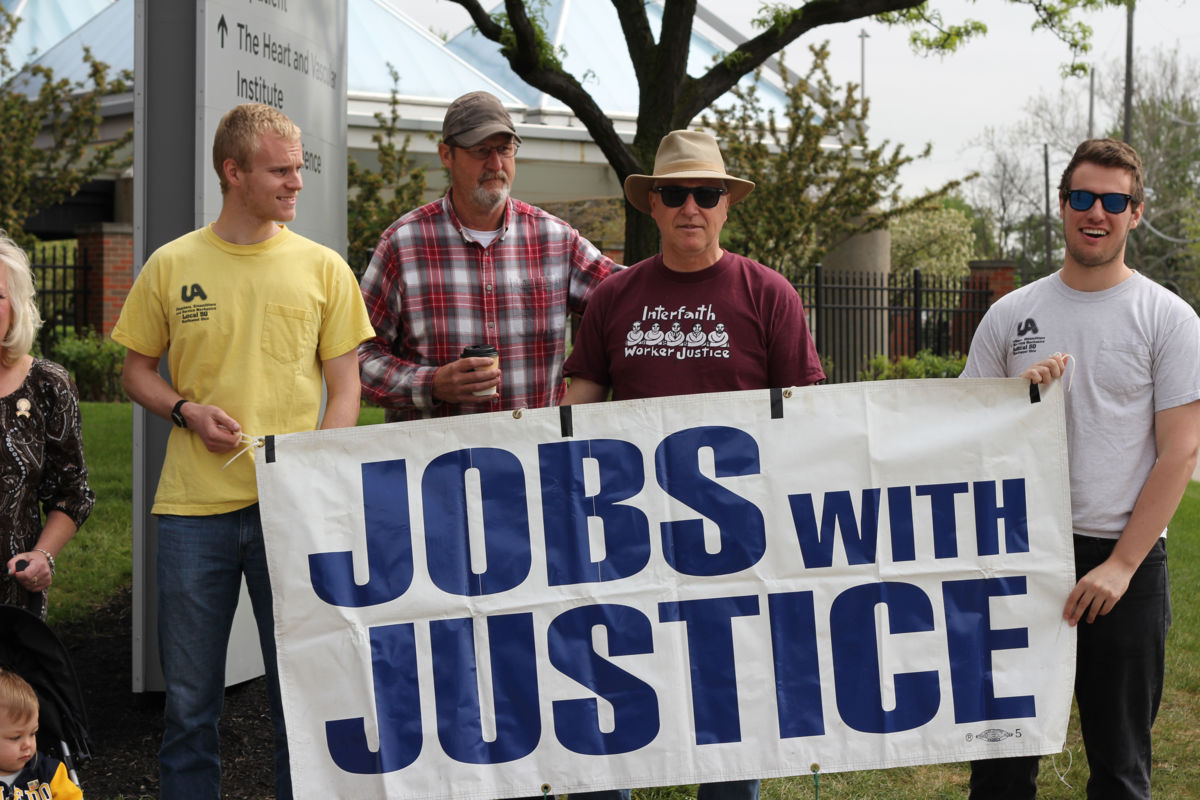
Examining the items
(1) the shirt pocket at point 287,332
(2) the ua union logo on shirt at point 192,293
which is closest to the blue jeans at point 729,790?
(1) the shirt pocket at point 287,332

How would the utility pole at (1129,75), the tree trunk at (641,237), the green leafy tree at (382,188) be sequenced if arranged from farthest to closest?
the utility pole at (1129,75)
the green leafy tree at (382,188)
the tree trunk at (641,237)

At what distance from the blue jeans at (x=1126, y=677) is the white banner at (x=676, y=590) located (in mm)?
109

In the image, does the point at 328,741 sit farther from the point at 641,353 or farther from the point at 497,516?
the point at 641,353

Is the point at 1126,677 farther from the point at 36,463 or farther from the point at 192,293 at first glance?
the point at 36,463

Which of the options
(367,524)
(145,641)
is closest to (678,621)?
(367,524)

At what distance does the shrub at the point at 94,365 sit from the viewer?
53.8ft

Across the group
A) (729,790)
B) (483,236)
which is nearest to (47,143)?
(483,236)

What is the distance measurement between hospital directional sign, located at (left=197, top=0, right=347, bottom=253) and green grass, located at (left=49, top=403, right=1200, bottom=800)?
286 centimetres

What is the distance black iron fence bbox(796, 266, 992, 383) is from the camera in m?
20.3

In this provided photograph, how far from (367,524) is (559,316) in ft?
3.45

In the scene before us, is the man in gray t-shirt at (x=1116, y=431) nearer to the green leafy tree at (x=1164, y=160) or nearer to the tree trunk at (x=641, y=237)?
the tree trunk at (x=641, y=237)

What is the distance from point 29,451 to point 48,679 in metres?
0.67

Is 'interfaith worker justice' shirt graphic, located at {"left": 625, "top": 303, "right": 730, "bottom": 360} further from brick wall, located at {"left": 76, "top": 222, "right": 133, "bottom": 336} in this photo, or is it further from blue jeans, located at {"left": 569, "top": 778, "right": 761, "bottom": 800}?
brick wall, located at {"left": 76, "top": 222, "right": 133, "bottom": 336}

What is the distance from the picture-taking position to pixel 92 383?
1655 cm
